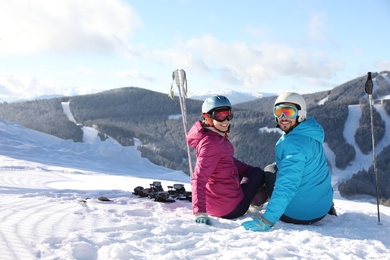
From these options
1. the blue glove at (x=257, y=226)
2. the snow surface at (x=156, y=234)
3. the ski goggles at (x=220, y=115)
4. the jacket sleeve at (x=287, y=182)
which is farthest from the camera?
the ski goggles at (x=220, y=115)

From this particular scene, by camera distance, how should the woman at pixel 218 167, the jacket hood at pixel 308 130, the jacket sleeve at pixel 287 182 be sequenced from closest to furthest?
the jacket sleeve at pixel 287 182
the jacket hood at pixel 308 130
the woman at pixel 218 167

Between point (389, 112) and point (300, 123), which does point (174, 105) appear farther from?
point (300, 123)

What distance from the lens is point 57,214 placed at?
161 inches

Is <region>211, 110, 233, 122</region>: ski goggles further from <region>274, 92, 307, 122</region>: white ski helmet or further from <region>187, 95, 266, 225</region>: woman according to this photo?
<region>274, 92, 307, 122</region>: white ski helmet

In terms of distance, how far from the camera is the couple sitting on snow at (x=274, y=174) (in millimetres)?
4055

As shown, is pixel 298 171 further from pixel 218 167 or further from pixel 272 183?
pixel 218 167

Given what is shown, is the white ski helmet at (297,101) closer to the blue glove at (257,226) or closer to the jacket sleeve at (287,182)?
the jacket sleeve at (287,182)

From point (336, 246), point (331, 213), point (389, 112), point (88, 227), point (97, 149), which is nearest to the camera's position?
point (336, 246)

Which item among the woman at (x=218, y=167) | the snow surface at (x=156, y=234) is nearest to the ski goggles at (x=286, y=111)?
the woman at (x=218, y=167)

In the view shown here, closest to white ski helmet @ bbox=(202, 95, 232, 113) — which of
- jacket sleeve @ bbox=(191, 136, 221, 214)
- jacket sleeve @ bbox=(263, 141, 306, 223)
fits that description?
jacket sleeve @ bbox=(191, 136, 221, 214)

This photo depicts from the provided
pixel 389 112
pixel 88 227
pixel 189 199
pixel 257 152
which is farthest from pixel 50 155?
pixel 389 112

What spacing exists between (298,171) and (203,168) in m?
1.07

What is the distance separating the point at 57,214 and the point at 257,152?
99.9 m

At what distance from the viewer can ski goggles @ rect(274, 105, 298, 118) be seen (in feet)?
14.3
